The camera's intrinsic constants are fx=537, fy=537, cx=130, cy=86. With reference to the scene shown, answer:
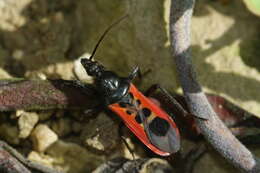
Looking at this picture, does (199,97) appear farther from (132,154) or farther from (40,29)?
(40,29)

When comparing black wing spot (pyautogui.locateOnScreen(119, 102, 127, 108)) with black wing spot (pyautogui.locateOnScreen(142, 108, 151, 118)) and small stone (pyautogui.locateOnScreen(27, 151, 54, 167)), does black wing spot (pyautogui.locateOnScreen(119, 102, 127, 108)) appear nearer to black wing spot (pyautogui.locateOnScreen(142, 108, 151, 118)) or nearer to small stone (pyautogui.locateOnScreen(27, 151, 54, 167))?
black wing spot (pyautogui.locateOnScreen(142, 108, 151, 118))

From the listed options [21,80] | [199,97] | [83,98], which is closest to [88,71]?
[83,98]

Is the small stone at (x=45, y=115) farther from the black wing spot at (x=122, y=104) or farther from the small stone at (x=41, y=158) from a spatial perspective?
the black wing spot at (x=122, y=104)

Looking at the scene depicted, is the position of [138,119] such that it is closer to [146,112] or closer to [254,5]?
[146,112]

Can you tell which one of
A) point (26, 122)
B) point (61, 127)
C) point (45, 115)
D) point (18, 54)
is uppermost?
point (18, 54)

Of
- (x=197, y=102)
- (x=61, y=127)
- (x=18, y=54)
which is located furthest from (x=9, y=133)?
(x=197, y=102)

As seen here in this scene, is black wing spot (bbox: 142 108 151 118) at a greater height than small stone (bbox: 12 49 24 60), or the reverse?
small stone (bbox: 12 49 24 60)

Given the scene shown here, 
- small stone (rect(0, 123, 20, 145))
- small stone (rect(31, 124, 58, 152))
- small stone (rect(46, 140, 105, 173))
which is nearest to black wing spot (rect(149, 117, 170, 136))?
small stone (rect(46, 140, 105, 173))
